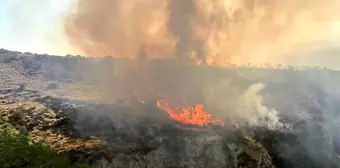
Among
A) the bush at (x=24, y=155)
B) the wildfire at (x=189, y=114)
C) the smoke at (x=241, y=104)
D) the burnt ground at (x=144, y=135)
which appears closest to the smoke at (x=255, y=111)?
the smoke at (x=241, y=104)

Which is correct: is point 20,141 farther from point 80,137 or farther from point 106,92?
point 106,92

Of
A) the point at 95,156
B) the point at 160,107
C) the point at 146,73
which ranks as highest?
the point at 146,73

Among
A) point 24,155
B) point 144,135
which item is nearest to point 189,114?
point 144,135

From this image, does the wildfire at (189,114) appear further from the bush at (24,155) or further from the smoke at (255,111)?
the bush at (24,155)

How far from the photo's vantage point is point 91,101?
82.2 m

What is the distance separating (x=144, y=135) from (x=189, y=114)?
18037mm

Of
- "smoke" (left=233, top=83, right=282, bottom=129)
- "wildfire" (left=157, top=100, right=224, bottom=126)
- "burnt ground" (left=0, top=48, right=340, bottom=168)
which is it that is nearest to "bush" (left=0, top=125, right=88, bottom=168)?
"burnt ground" (left=0, top=48, right=340, bottom=168)

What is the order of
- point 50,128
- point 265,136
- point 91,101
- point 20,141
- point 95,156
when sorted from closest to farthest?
point 20,141 < point 95,156 < point 50,128 < point 265,136 < point 91,101

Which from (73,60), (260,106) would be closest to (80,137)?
(260,106)

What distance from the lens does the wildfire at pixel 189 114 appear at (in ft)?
267

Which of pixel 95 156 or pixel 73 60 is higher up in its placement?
pixel 73 60

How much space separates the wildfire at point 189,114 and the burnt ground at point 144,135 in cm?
427

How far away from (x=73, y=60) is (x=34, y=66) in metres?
10.2

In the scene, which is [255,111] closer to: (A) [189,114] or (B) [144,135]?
(A) [189,114]
